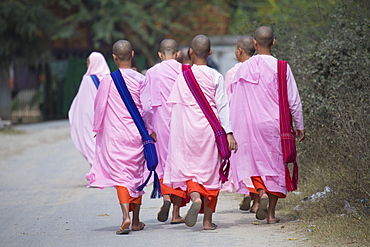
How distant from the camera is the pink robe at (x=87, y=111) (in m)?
10.8

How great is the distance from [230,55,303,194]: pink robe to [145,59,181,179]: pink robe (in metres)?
0.85

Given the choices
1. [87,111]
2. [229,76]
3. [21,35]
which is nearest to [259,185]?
[229,76]

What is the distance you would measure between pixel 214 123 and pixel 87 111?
14.9 feet

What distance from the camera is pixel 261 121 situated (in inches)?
281

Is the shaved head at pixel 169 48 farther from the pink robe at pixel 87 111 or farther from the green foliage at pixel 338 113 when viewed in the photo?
the pink robe at pixel 87 111

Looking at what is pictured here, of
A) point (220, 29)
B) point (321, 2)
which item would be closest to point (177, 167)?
point (321, 2)

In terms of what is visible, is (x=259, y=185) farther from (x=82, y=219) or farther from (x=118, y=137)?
(x=82, y=219)

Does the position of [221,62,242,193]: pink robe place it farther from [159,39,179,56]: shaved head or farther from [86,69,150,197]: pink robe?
[86,69,150,197]: pink robe

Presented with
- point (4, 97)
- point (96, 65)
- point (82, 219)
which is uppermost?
point (96, 65)

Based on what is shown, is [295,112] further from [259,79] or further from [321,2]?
[321,2]

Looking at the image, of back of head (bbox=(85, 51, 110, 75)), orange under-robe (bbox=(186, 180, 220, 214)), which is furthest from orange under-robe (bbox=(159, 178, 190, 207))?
back of head (bbox=(85, 51, 110, 75))

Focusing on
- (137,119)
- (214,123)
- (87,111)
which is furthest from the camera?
(87,111)

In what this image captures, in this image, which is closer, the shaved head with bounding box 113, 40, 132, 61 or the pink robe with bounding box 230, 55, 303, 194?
the pink robe with bounding box 230, 55, 303, 194

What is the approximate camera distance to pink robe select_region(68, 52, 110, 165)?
10.8 metres
